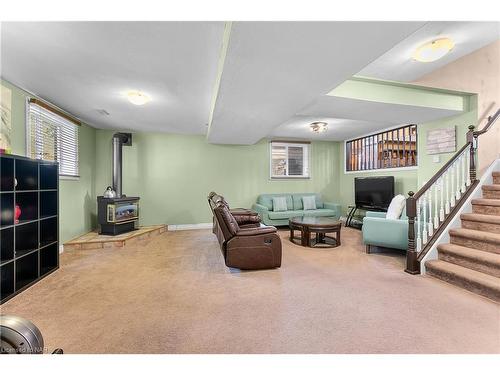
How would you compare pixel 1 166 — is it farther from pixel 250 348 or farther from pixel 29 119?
pixel 250 348

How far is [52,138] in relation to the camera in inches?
151

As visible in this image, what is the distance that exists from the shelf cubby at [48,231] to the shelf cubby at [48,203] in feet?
0.31

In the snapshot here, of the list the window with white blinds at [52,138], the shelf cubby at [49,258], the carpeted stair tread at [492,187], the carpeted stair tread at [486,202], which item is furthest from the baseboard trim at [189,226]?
the carpeted stair tread at [492,187]

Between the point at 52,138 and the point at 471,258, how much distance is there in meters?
6.06

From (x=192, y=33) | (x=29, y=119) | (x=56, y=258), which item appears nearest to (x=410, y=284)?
(x=192, y=33)

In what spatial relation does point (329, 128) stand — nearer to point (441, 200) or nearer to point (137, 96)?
point (441, 200)

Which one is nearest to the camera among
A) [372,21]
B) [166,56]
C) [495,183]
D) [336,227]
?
[372,21]

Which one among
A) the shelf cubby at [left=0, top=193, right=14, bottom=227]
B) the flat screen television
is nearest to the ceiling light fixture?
the shelf cubby at [left=0, top=193, right=14, bottom=227]

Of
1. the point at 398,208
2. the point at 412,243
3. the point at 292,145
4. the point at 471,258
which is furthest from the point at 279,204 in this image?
the point at 471,258

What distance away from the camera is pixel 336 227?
4.22 m

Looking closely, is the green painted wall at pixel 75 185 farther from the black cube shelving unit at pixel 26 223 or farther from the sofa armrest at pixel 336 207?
the sofa armrest at pixel 336 207

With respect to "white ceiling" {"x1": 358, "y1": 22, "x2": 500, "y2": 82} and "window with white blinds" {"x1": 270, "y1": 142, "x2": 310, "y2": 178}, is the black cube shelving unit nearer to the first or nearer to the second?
"white ceiling" {"x1": 358, "y1": 22, "x2": 500, "y2": 82}
